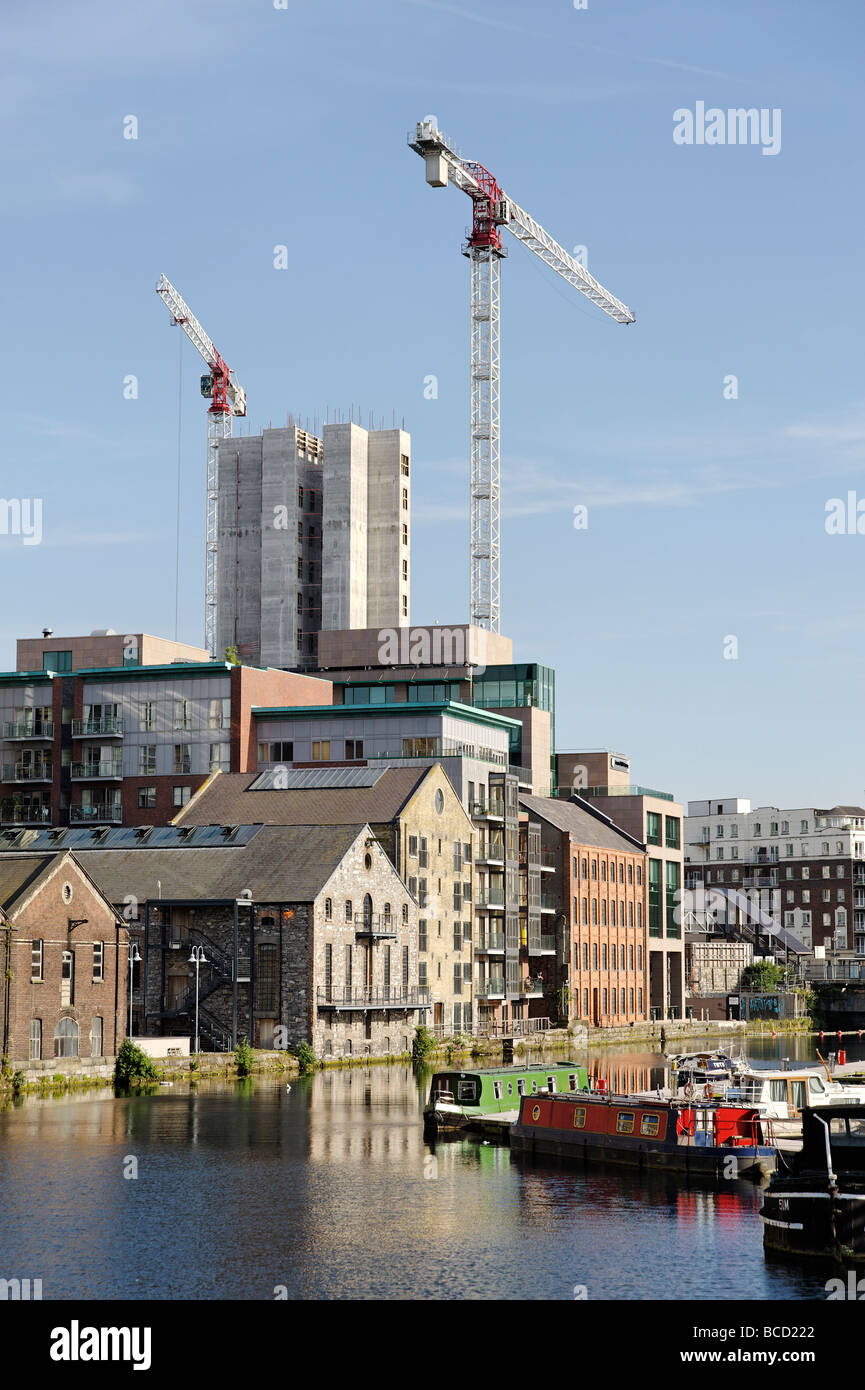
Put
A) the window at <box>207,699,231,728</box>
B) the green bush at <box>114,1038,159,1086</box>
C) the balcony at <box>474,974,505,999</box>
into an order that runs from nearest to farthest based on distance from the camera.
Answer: the green bush at <box>114,1038,159,1086</box>, the balcony at <box>474,974,505,999</box>, the window at <box>207,699,231,728</box>

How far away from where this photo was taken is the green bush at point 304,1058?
279 feet

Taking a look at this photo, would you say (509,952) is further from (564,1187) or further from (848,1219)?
(848,1219)

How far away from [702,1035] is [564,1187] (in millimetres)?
93243

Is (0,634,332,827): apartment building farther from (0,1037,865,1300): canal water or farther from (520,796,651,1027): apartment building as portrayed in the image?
(0,1037,865,1300): canal water

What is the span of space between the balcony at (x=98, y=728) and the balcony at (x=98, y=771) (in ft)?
6.69

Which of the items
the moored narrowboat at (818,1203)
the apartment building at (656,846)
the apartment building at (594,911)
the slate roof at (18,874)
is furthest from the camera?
the apartment building at (656,846)

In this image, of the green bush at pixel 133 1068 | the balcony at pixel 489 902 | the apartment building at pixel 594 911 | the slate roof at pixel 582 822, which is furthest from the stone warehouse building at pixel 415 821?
the green bush at pixel 133 1068

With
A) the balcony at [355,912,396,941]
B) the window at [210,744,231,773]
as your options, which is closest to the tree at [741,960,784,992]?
the window at [210,744,231,773]

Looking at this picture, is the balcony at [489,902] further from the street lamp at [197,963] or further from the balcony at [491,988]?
the street lamp at [197,963]

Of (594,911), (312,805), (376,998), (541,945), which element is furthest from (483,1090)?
(594,911)

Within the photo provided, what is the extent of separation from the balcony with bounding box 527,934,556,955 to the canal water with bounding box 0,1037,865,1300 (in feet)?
196

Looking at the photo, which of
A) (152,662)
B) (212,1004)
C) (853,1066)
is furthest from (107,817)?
(853,1066)

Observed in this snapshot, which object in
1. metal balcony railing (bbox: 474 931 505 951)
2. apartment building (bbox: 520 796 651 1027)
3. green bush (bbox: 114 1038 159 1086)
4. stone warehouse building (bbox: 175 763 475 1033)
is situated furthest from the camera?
apartment building (bbox: 520 796 651 1027)

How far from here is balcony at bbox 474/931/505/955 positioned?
116963 millimetres
